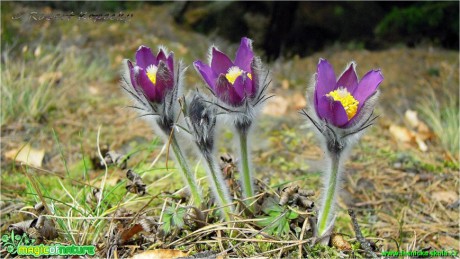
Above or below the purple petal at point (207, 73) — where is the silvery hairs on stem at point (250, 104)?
below

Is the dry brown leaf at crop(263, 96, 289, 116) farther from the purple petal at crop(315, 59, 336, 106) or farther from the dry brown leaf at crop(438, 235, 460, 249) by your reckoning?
the purple petal at crop(315, 59, 336, 106)

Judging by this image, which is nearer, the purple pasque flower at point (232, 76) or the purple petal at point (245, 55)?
the purple pasque flower at point (232, 76)

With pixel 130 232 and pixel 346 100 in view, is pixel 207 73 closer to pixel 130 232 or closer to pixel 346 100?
pixel 346 100

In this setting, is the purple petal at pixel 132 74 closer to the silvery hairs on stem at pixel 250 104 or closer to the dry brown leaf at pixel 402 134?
the silvery hairs on stem at pixel 250 104

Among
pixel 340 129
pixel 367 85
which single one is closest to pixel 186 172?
pixel 340 129

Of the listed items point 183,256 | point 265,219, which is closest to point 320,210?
point 265,219

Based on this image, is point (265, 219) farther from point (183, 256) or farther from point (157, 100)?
point (157, 100)

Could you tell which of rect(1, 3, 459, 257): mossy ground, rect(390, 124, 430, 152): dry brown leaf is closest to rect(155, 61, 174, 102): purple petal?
rect(1, 3, 459, 257): mossy ground

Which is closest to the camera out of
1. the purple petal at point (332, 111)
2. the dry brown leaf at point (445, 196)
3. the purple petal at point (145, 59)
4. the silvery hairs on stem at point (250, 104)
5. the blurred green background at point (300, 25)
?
the purple petal at point (332, 111)

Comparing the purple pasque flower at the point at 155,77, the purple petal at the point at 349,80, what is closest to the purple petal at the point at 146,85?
the purple pasque flower at the point at 155,77
